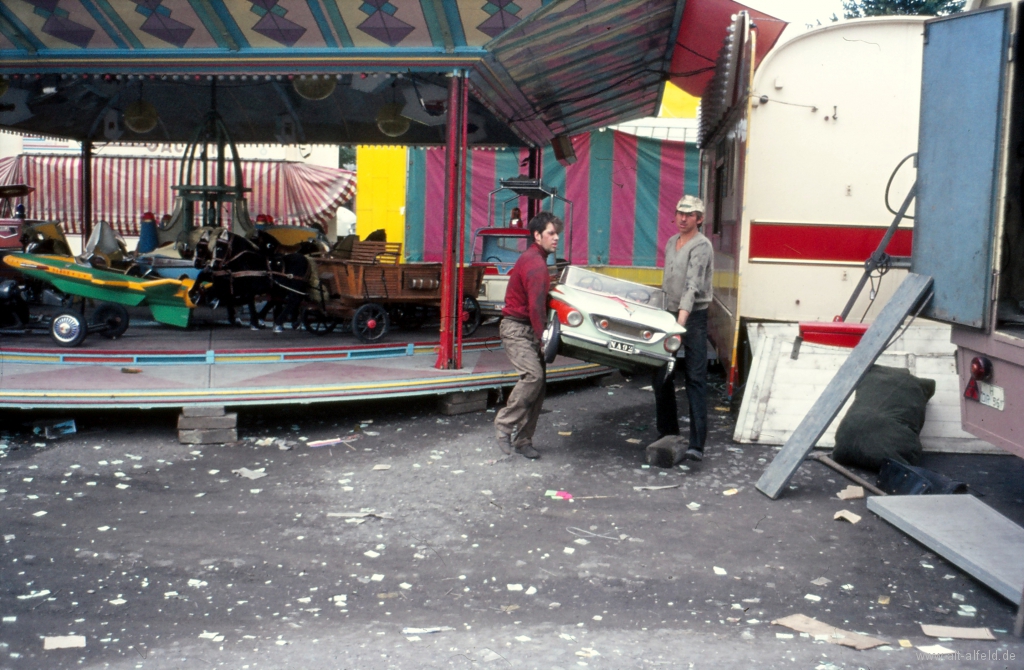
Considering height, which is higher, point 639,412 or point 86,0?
point 86,0

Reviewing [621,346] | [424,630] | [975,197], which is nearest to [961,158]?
[975,197]

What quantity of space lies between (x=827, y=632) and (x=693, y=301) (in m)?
3.31

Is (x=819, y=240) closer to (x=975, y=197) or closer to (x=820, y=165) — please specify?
(x=820, y=165)

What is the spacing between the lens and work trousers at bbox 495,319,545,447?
24.2 feet

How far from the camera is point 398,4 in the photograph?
26.6ft

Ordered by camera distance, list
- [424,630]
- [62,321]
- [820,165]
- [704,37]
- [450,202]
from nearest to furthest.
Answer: [424,630] < [450,202] < [820,165] < [62,321] < [704,37]

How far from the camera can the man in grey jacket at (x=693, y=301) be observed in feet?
24.0

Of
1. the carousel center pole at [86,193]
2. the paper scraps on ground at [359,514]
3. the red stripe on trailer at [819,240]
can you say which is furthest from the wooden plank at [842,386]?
the carousel center pole at [86,193]

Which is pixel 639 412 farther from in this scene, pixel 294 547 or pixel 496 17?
pixel 294 547

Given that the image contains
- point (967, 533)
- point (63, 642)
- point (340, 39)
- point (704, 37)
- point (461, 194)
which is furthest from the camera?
point (704, 37)

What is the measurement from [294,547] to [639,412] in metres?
4.84

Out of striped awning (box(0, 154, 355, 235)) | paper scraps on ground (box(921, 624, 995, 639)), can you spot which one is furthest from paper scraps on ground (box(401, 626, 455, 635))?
striped awning (box(0, 154, 355, 235))

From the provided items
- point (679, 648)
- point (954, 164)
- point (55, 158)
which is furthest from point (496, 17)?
→ point (55, 158)

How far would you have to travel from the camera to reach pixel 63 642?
4.16m
